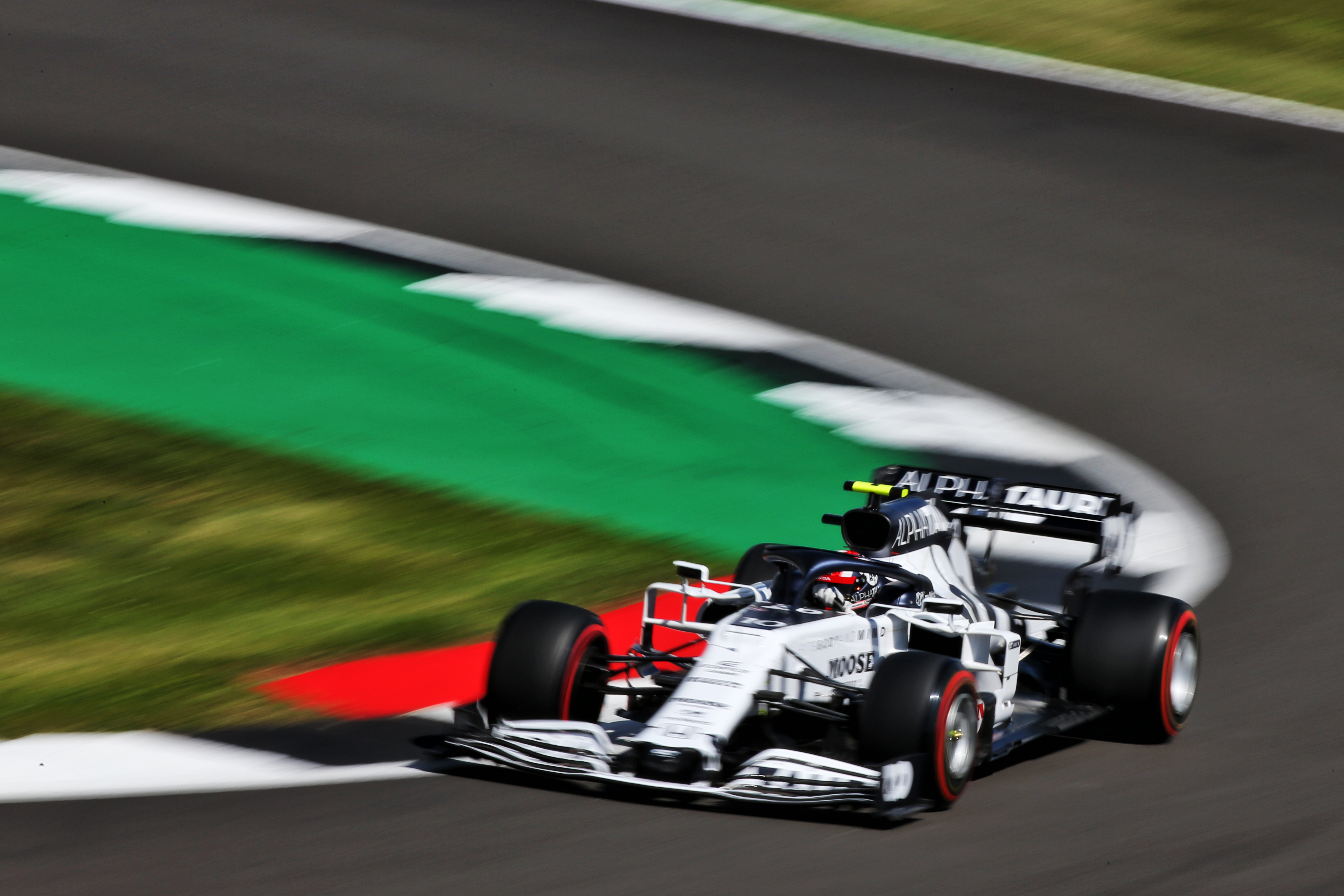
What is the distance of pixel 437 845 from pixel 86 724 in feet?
6.66

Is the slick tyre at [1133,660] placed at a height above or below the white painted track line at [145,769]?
above

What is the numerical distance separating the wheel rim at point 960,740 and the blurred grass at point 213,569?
2.79 meters

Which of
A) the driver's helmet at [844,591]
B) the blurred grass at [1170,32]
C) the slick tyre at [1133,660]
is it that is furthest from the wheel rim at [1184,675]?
the blurred grass at [1170,32]

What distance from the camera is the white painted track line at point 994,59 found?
18.4m

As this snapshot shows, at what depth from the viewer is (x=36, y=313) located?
12.7m

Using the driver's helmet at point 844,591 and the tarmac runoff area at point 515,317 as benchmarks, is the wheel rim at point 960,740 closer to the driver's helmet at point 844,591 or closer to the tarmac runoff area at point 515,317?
the driver's helmet at point 844,591

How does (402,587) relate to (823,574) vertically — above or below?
below

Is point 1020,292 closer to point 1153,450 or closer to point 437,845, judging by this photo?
point 1153,450

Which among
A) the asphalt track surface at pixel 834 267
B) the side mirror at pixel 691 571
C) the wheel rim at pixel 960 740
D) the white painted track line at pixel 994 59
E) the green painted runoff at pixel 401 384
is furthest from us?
the white painted track line at pixel 994 59

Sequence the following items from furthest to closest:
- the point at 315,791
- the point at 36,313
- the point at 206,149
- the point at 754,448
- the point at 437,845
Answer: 1. the point at 206,149
2. the point at 36,313
3. the point at 754,448
4. the point at 315,791
5. the point at 437,845

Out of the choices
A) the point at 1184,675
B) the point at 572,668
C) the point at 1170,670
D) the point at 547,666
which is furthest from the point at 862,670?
the point at 1184,675

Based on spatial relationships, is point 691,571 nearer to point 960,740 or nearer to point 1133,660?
point 960,740

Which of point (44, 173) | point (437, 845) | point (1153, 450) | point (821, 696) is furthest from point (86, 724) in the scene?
point (44, 173)

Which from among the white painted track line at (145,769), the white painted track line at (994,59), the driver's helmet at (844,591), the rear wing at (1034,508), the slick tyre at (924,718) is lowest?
the white painted track line at (145,769)
